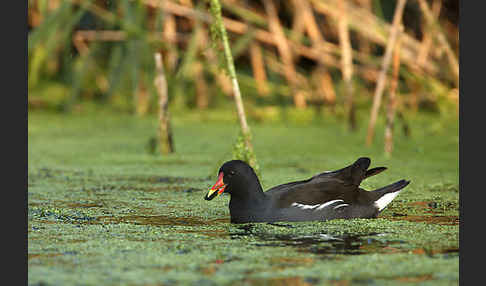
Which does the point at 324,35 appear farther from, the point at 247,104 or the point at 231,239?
the point at 231,239

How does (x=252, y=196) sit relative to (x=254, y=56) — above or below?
below

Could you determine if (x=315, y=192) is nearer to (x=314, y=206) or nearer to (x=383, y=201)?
(x=314, y=206)

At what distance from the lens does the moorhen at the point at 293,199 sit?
395cm

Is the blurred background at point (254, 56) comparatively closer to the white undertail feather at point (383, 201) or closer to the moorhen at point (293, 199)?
the white undertail feather at point (383, 201)

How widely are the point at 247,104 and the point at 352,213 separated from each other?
13.4 ft

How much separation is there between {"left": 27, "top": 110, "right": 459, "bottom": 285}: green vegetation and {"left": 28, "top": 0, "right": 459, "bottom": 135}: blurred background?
0.40 metres

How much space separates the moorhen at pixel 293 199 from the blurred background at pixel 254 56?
2.11 m

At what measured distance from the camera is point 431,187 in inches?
198

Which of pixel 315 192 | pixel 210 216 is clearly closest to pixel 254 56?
pixel 210 216

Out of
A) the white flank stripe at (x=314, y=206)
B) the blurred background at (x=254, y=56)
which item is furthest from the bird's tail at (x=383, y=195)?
the blurred background at (x=254, y=56)

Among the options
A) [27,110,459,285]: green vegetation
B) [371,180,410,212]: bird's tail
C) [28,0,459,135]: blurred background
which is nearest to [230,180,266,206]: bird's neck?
[27,110,459,285]: green vegetation

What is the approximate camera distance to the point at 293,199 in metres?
3.97

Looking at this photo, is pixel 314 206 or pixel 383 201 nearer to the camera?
pixel 314 206

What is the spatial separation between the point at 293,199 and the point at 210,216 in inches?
17.2
